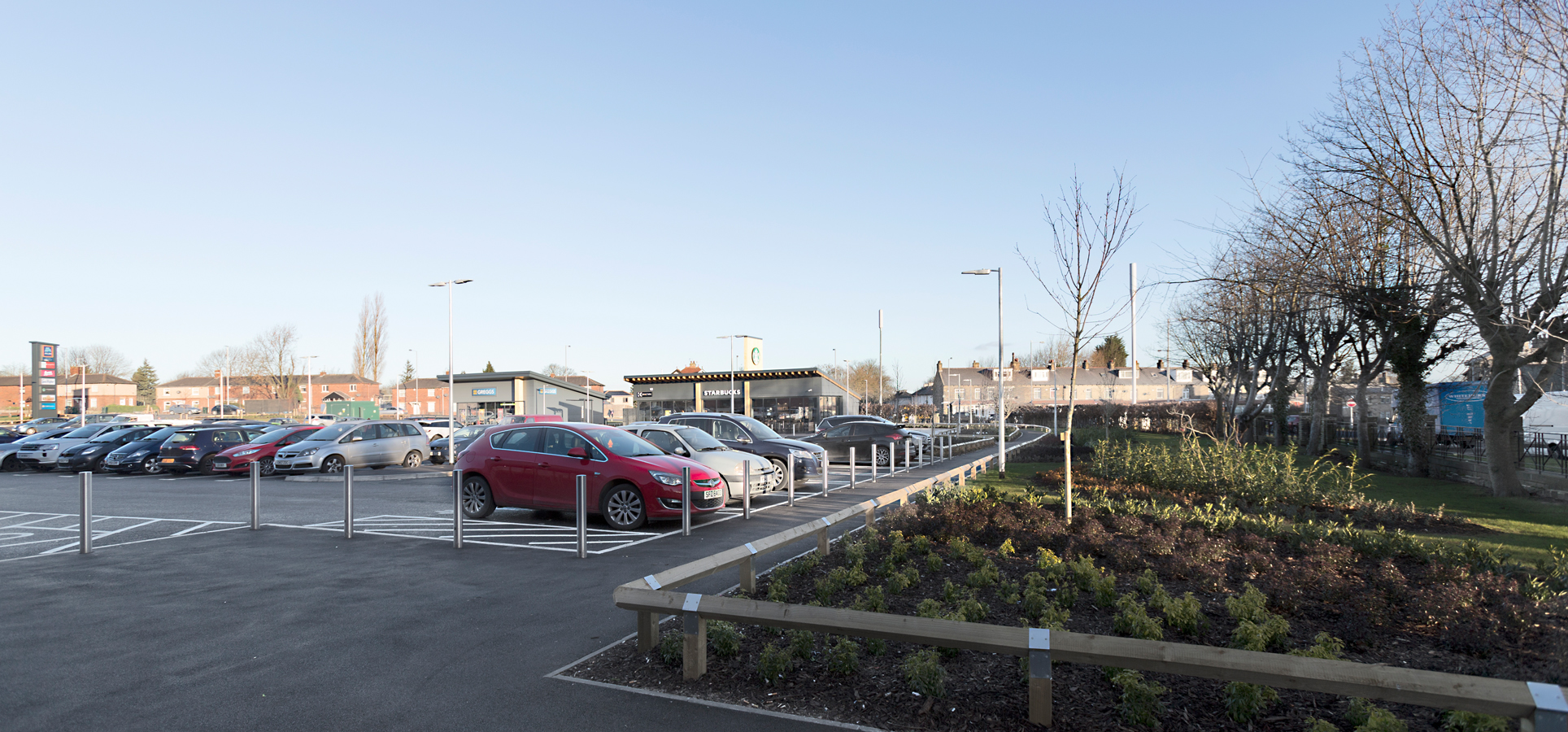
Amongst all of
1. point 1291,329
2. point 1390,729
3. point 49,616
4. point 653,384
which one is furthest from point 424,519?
point 653,384

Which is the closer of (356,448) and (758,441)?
(758,441)

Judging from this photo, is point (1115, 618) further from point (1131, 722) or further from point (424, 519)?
point (424, 519)

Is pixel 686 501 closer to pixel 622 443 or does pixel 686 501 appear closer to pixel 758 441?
pixel 622 443

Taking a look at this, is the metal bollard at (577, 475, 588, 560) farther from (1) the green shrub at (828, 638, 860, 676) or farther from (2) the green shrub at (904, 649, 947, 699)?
(2) the green shrub at (904, 649, 947, 699)

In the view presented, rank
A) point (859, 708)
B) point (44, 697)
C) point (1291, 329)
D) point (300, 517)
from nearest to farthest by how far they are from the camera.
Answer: point (859, 708)
point (44, 697)
point (300, 517)
point (1291, 329)

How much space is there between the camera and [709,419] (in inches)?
757

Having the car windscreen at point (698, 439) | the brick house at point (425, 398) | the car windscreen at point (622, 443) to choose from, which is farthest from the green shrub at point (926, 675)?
the brick house at point (425, 398)

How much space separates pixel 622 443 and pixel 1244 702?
9182 millimetres

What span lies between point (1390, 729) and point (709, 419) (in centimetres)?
1620

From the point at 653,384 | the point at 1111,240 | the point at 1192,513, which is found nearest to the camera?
the point at 1192,513

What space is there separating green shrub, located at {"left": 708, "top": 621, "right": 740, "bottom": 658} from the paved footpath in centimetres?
63

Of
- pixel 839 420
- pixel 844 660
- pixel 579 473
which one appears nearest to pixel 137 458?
pixel 579 473

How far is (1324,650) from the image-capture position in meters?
4.62

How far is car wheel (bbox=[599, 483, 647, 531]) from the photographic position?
11.4 meters
